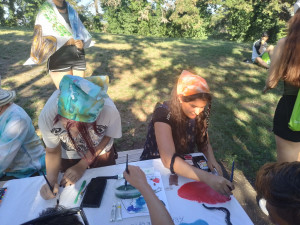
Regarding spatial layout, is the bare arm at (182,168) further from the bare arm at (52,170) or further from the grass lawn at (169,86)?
the grass lawn at (169,86)

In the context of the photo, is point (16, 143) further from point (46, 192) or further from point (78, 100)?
point (78, 100)

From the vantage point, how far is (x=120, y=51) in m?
6.45

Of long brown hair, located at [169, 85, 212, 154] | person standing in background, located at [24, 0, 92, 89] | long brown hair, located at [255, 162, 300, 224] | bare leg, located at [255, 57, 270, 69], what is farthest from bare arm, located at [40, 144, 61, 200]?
bare leg, located at [255, 57, 270, 69]

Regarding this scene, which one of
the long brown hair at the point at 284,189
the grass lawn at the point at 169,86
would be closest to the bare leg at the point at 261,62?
the grass lawn at the point at 169,86

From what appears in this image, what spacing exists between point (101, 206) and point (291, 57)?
62.6 inches

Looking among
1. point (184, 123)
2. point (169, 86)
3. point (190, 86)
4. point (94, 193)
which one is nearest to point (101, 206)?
point (94, 193)

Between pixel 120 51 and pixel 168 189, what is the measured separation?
5.87 meters

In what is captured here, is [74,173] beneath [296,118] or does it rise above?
beneath

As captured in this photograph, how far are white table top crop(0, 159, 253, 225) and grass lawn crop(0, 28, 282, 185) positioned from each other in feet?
5.20

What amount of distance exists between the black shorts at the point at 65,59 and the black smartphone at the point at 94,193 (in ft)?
6.33

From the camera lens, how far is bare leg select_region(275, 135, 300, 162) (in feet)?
5.12

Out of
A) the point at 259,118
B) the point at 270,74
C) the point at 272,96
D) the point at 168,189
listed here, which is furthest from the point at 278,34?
the point at 168,189

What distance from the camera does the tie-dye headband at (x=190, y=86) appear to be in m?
1.40

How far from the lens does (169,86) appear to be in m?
4.57
